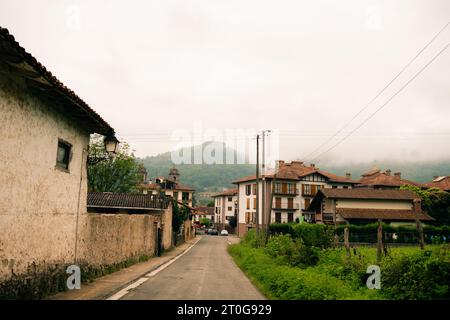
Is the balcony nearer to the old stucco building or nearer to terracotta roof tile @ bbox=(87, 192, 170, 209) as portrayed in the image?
terracotta roof tile @ bbox=(87, 192, 170, 209)

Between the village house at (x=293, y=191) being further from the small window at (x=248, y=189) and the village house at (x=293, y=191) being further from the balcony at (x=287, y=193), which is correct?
the small window at (x=248, y=189)

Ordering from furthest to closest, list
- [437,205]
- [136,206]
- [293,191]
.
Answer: [293,191] < [437,205] < [136,206]

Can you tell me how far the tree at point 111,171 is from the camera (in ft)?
141

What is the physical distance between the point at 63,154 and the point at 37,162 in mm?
1825

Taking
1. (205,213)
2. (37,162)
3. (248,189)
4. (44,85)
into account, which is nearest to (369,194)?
(248,189)

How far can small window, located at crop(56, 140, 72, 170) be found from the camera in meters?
→ 9.67

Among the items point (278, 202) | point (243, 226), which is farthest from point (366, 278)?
point (243, 226)

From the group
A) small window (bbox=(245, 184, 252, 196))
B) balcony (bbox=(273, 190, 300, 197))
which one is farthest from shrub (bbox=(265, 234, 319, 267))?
small window (bbox=(245, 184, 252, 196))

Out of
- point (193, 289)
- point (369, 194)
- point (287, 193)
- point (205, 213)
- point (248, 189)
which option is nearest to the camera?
point (193, 289)

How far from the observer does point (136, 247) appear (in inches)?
733

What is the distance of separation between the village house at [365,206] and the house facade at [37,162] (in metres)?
38.8

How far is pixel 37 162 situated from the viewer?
8258mm

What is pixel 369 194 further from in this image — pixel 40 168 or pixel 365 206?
pixel 40 168
